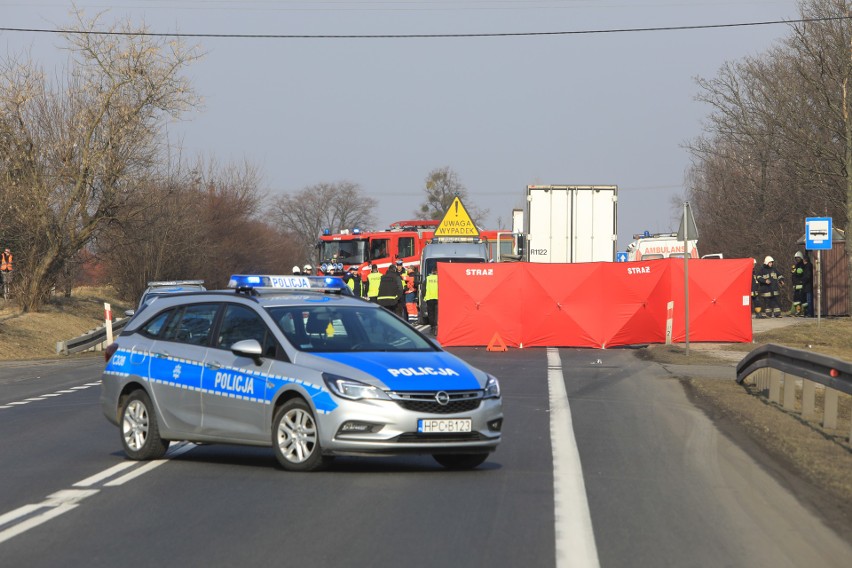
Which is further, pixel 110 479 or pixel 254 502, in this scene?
pixel 110 479

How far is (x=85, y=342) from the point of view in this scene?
31109 mm

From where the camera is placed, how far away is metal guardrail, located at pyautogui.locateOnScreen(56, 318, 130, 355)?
30359 millimetres

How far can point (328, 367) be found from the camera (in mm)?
10086

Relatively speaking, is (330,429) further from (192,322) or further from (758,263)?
(758,263)

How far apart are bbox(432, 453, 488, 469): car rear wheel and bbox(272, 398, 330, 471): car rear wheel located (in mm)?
1055

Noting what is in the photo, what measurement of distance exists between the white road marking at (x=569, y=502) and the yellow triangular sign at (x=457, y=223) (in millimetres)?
19466

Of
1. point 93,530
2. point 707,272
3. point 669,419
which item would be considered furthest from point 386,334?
point 707,272

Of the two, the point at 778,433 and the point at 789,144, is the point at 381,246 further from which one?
the point at 778,433

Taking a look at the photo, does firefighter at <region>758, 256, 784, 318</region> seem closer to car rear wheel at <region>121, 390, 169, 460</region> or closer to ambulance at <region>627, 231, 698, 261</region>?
ambulance at <region>627, 231, 698, 261</region>

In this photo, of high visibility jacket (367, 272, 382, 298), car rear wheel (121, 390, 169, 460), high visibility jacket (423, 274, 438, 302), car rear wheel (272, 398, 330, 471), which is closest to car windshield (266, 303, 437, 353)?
car rear wheel (272, 398, 330, 471)

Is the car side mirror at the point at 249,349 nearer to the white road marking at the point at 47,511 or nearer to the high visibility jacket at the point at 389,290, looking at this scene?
→ the white road marking at the point at 47,511

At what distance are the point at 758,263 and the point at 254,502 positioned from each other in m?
47.3

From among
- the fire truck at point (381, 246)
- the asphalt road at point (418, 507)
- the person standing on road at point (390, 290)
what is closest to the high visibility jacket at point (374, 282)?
the person standing on road at point (390, 290)

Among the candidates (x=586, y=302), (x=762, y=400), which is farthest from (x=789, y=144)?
(x=762, y=400)
